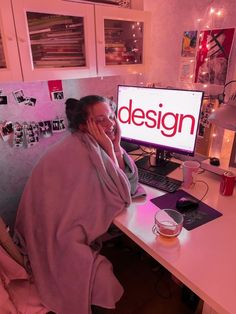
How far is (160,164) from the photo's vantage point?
154 cm

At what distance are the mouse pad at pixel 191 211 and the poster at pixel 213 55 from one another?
694mm

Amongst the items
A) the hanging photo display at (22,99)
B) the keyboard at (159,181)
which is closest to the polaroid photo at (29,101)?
the hanging photo display at (22,99)

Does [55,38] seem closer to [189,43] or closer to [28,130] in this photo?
[28,130]

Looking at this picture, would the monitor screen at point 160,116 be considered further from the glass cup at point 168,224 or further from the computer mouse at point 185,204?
the glass cup at point 168,224

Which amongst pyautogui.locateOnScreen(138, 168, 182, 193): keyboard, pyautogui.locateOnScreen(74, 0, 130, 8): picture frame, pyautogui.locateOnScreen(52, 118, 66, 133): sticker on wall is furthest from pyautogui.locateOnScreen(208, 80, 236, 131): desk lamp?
pyautogui.locateOnScreen(52, 118, 66, 133): sticker on wall

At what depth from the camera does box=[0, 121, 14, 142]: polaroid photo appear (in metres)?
1.38

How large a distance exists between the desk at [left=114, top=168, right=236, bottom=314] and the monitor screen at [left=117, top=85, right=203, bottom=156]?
1.17 ft

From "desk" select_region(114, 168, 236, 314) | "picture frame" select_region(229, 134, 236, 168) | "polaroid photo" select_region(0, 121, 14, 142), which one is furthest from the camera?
"polaroid photo" select_region(0, 121, 14, 142)

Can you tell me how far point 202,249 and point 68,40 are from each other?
1200 mm

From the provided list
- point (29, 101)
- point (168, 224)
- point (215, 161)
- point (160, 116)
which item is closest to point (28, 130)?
point (29, 101)

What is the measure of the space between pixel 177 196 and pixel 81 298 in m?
0.62

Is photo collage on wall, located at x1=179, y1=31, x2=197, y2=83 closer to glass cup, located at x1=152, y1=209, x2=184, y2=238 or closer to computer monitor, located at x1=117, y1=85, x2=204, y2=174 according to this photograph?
computer monitor, located at x1=117, y1=85, x2=204, y2=174

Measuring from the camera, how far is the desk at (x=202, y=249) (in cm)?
72

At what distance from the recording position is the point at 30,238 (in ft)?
3.65
